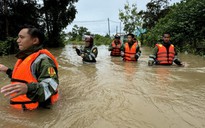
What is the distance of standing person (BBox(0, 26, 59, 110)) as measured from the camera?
3.36 m

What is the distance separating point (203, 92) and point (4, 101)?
327cm

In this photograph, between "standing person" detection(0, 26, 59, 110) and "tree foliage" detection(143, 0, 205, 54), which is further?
"tree foliage" detection(143, 0, 205, 54)

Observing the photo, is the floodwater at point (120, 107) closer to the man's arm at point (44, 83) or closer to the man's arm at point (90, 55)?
the man's arm at point (44, 83)

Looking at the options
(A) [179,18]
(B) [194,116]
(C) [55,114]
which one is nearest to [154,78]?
(B) [194,116]

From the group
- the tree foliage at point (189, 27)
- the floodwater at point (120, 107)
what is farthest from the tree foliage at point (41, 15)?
the floodwater at point (120, 107)

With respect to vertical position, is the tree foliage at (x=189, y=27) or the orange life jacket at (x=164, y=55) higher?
the tree foliage at (x=189, y=27)

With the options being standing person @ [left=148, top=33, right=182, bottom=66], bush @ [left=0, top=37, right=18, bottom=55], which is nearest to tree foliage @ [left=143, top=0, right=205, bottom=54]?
standing person @ [left=148, top=33, right=182, bottom=66]

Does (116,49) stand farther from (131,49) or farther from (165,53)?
(165,53)

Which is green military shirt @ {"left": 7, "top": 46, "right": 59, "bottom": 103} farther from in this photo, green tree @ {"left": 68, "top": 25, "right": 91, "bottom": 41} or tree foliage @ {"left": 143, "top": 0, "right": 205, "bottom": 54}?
green tree @ {"left": 68, "top": 25, "right": 91, "bottom": 41}

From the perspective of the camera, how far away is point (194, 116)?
137 inches

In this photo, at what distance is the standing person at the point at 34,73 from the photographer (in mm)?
3359

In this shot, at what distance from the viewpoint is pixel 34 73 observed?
11.7ft

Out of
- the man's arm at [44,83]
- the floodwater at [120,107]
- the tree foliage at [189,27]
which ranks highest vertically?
Answer: the tree foliage at [189,27]

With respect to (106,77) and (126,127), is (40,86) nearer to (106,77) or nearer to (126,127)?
(126,127)
